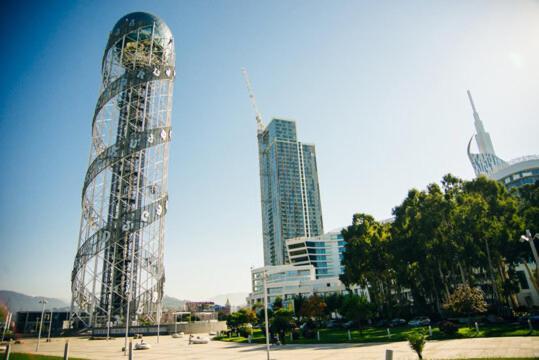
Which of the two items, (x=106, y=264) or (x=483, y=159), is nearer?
(x=106, y=264)

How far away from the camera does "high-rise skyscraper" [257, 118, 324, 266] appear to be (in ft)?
581

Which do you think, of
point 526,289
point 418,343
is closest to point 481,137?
point 526,289

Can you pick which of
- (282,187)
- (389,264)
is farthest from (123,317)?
(282,187)

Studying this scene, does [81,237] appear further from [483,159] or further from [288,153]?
[288,153]

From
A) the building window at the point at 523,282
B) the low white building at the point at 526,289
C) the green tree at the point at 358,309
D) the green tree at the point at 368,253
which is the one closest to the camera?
the green tree at the point at 358,309

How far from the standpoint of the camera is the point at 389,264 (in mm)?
47125

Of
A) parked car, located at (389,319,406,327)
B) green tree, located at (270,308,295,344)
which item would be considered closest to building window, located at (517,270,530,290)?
parked car, located at (389,319,406,327)

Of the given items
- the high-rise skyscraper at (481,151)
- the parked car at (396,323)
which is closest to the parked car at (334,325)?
the parked car at (396,323)

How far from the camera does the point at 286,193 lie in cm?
18112

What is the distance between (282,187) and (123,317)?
13175 cm

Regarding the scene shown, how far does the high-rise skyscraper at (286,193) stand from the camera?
581 ft

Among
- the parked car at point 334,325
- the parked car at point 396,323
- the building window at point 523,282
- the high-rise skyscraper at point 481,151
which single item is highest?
the high-rise skyscraper at point 481,151

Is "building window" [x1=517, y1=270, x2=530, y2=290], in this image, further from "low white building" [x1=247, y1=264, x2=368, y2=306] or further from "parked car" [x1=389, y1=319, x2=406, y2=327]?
"low white building" [x1=247, y1=264, x2=368, y2=306]

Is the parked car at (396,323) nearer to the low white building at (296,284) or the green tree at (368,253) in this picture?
the green tree at (368,253)
